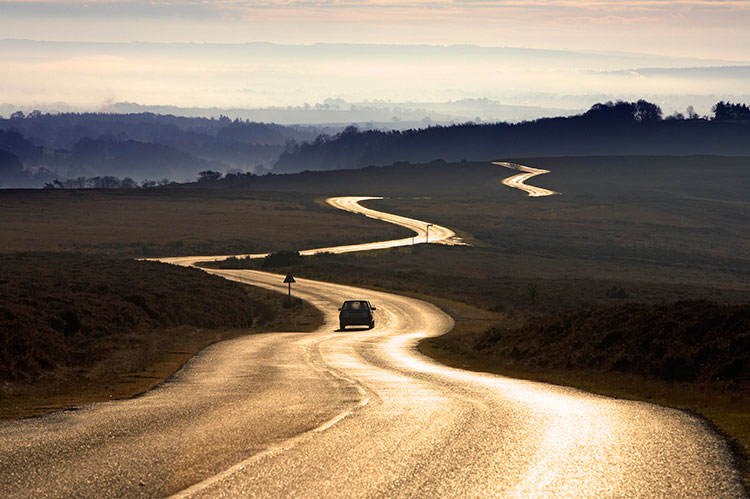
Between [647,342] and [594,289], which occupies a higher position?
[647,342]

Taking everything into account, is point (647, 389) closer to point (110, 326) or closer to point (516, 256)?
point (110, 326)

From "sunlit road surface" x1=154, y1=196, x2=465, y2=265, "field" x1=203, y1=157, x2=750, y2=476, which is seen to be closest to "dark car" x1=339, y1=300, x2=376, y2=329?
"field" x1=203, y1=157, x2=750, y2=476

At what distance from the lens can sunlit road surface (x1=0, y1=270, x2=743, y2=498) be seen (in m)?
9.94

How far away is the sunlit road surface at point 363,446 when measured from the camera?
9938 mm

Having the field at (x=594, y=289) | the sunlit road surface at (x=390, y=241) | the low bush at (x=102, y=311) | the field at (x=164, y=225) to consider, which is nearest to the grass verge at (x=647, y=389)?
the field at (x=594, y=289)

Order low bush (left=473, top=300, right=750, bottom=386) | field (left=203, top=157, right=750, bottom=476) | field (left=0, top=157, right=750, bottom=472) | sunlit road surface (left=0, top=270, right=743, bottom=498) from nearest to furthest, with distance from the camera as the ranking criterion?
sunlit road surface (left=0, top=270, right=743, bottom=498), low bush (left=473, top=300, right=750, bottom=386), field (left=203, top=157, right=750, bottom=476), field (left=0, top=157, right=750, bottom=472)

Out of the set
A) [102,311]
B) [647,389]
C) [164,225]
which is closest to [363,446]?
[647,389]

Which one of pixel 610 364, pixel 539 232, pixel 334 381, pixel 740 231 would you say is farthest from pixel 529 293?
pixel 740 231

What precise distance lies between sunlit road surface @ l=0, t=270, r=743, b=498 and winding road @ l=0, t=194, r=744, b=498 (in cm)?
3

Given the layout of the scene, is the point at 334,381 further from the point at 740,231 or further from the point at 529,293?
the point at 740,231

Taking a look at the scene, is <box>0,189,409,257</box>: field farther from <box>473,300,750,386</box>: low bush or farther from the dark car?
<box>473,300,750,386</box>: low bush

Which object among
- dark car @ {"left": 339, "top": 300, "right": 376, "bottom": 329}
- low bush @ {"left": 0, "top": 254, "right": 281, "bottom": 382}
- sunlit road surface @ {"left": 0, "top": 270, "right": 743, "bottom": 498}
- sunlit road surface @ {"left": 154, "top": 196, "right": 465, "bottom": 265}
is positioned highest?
sunlit road surface @ {"left": 0, "top": 270, "right": 743, "bottom": 498}

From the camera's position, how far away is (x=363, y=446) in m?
12.1

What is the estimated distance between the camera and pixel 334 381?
2158 centimetres
